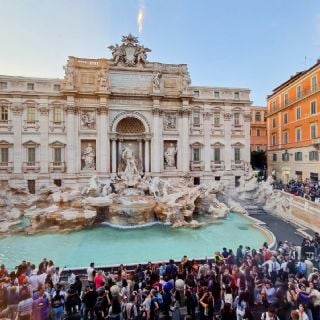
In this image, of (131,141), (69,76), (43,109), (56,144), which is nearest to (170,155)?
(131,141)

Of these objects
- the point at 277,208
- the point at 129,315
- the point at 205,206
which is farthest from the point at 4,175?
the point at 277,208

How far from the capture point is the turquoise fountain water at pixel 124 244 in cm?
963

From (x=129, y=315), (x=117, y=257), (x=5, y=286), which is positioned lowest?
(x=117, y=257)

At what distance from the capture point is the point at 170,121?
2292cm

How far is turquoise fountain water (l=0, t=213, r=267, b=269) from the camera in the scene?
31.6ft

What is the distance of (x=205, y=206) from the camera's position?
54.9 feet

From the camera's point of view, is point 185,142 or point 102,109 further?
point 185,142

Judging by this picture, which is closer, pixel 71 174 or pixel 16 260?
pixel 16 260

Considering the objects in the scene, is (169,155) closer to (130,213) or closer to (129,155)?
(129,155)

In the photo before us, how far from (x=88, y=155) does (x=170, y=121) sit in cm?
821

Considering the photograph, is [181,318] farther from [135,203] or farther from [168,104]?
[168,104]

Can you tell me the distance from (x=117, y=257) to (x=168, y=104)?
1614cm

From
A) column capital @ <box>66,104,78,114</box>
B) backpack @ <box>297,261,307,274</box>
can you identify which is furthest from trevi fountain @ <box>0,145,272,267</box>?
column capital @ <box>66,104,78,114</box>

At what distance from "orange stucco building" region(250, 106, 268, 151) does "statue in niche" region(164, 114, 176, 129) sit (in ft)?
59.9
